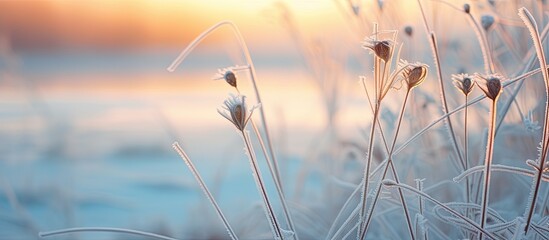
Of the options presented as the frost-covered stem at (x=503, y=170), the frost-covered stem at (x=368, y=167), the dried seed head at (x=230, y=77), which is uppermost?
the dried seed head at (x=230, y=77)

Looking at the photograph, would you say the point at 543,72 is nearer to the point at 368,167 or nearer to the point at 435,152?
the point at 368,167

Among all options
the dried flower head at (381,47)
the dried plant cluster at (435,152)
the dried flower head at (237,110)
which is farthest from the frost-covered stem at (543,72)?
the dried flower head at (237,110)

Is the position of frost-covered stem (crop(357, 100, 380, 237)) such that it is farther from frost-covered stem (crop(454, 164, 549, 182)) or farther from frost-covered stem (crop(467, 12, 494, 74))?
frost-covered stem (crop(467, 12, 494, 74))

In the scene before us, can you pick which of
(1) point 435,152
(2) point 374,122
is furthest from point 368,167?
(1) point 435,152

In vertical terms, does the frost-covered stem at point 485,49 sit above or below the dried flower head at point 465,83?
above

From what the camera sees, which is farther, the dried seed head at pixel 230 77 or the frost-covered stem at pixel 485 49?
the frost-covered stem at pixel 485 49

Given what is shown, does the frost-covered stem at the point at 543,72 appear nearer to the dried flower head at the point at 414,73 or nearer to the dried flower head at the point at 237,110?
the dried flower head at the point at 414,73

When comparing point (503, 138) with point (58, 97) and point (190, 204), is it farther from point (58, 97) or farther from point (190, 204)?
point (58, 97)

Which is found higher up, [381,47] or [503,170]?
[381,47]
